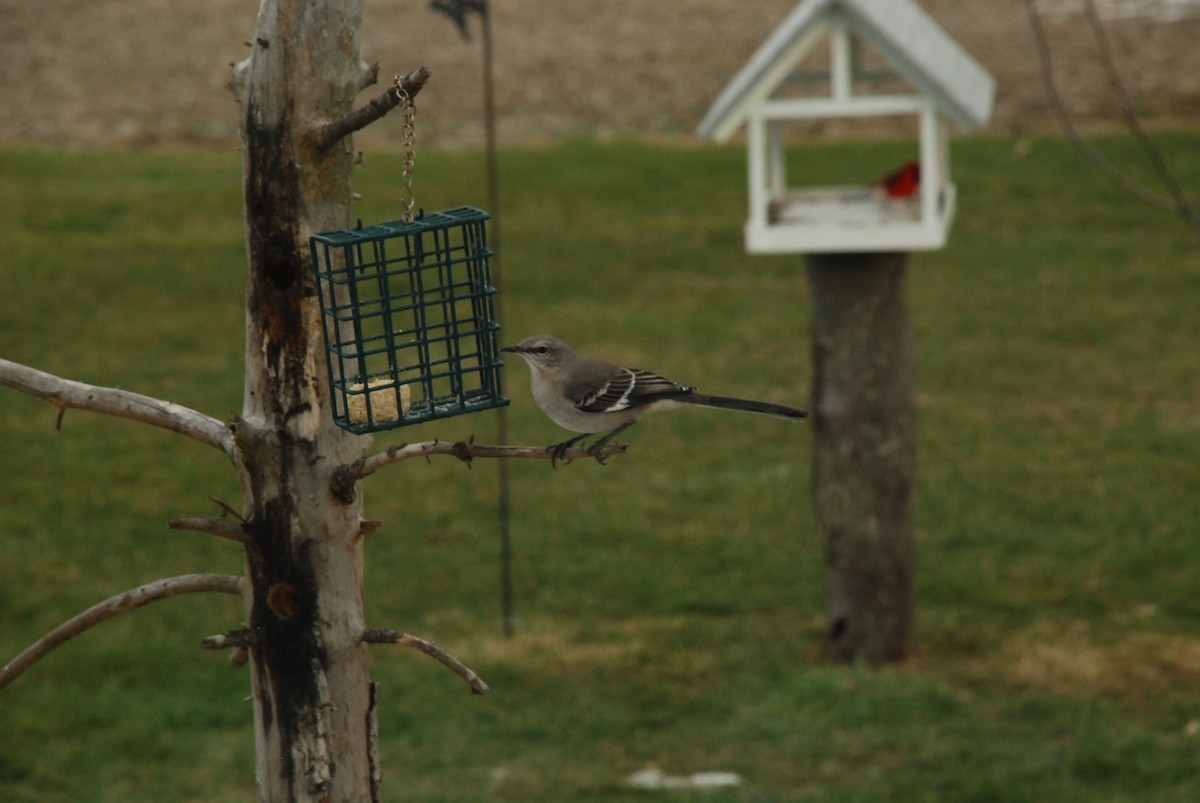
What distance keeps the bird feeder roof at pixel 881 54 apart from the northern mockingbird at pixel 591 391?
7.92 feet

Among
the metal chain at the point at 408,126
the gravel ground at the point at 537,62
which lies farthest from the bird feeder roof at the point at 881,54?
the gravel ground at the point at 537,62

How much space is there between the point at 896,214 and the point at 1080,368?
5238 millimetres

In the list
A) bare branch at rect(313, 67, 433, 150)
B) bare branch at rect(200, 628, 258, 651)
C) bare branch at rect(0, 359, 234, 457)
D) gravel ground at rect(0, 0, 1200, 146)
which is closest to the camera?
bare branch at rect(313, 67, 433, 150)

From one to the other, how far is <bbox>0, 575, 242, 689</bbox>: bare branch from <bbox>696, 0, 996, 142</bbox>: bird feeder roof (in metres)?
4.35

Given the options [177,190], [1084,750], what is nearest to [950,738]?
[1084,750]

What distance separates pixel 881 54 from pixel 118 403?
185 inches

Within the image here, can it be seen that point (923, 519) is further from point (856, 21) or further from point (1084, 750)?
point (856, 21)

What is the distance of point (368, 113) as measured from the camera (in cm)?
344

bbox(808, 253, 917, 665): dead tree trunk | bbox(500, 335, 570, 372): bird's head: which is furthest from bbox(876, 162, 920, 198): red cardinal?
bbox(500, 335, 570, 372): bird's head

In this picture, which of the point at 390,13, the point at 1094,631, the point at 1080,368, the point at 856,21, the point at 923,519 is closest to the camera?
the point at 856,21

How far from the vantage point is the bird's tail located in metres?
4.63

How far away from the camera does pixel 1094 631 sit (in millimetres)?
8367

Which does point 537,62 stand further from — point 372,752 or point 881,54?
point 372,752

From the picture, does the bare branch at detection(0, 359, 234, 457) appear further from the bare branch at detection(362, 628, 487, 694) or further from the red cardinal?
the red cardinal
